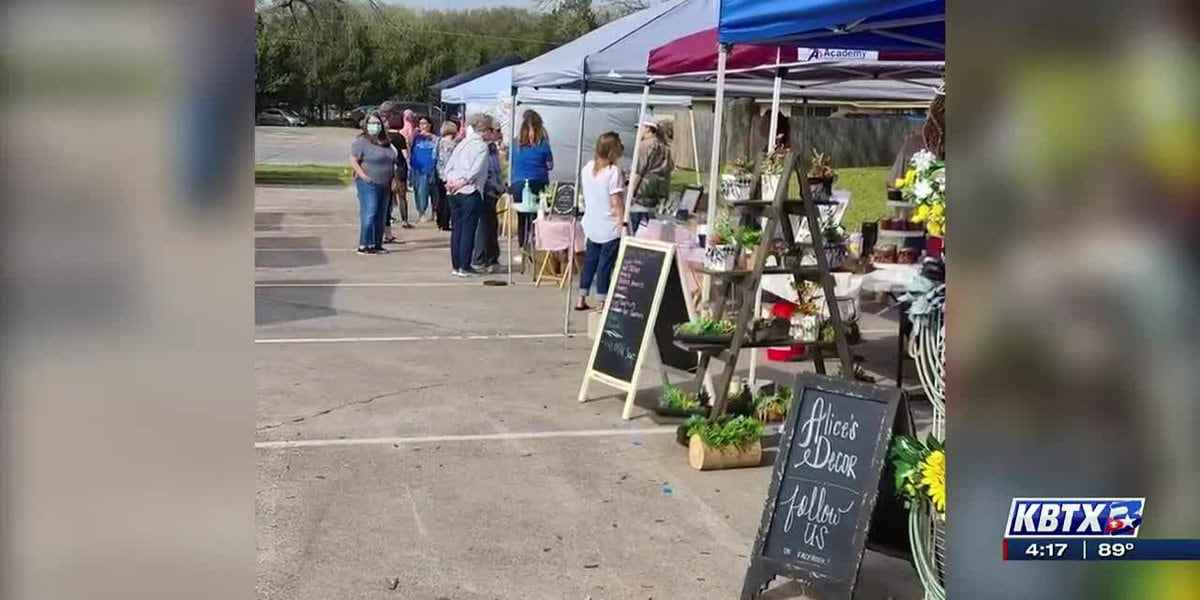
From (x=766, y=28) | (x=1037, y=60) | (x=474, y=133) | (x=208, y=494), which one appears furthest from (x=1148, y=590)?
(x=474, y=133)

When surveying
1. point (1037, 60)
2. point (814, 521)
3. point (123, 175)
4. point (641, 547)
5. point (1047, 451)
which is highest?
point (1037, 60)

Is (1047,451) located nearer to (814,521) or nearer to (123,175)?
(814,521)

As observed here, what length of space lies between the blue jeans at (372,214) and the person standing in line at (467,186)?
177 cm

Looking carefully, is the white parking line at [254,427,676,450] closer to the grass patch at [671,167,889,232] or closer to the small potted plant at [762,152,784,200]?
the small potted plant at [762,152,784,200]

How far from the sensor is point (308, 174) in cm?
2883

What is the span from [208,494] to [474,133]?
33.3 feet

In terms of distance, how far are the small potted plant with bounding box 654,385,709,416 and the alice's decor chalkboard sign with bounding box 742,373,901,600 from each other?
2170 millimetres

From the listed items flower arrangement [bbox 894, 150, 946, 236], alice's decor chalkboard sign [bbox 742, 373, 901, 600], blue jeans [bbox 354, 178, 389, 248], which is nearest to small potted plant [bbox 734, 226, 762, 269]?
alice's decor chalkboard sign [bbox 742, 373, 901, 600]

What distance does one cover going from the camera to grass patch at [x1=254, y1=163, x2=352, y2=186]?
26.5 meters

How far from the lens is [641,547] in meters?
4.41

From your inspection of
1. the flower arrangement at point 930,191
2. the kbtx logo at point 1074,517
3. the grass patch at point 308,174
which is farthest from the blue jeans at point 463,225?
the grass patch at point 308,174

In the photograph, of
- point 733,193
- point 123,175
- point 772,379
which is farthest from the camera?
point 772,379

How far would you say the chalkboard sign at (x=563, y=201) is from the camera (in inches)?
438

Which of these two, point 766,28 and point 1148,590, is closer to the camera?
point 1148,590
